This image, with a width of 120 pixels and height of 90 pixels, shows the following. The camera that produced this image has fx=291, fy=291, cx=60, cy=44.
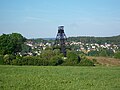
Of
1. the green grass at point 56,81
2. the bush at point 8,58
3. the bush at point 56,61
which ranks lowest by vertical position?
the bush at point 56,61

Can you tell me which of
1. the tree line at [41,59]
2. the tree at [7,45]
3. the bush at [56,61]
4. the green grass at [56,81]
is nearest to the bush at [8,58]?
the tree line at [41,59]

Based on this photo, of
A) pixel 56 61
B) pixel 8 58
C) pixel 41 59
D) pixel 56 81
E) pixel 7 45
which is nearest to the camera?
pixel 56 81

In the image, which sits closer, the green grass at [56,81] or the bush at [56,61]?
the green grass at [56,81]

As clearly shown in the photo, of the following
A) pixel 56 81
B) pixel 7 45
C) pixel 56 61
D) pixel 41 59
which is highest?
pixel 7 45

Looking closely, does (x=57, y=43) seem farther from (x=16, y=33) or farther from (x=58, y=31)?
(x=16, y=33)

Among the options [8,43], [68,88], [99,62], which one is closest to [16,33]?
[8,43]

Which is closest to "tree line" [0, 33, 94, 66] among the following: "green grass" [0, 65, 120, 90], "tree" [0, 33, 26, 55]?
"tree" [0, 33, 26, 55]

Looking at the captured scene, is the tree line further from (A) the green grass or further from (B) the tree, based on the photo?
(A) the green grass

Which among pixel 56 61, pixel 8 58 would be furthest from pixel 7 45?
pixel 56 61

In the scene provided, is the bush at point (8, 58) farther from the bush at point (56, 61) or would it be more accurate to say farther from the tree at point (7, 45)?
the tree at point (7, 45)

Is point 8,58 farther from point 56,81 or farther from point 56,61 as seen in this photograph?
point 56,81

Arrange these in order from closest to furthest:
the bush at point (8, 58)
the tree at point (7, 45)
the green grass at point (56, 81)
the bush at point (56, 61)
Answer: the green grass at point (56, 81), the bush at point (8, 58), the bush at point (56, 61), the tree at point (7, 45)

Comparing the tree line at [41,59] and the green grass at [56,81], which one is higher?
the green grass at [56,81]

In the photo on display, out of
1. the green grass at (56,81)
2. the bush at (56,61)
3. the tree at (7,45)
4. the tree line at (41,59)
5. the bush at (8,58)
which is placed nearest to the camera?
the green grass at (56,81)
